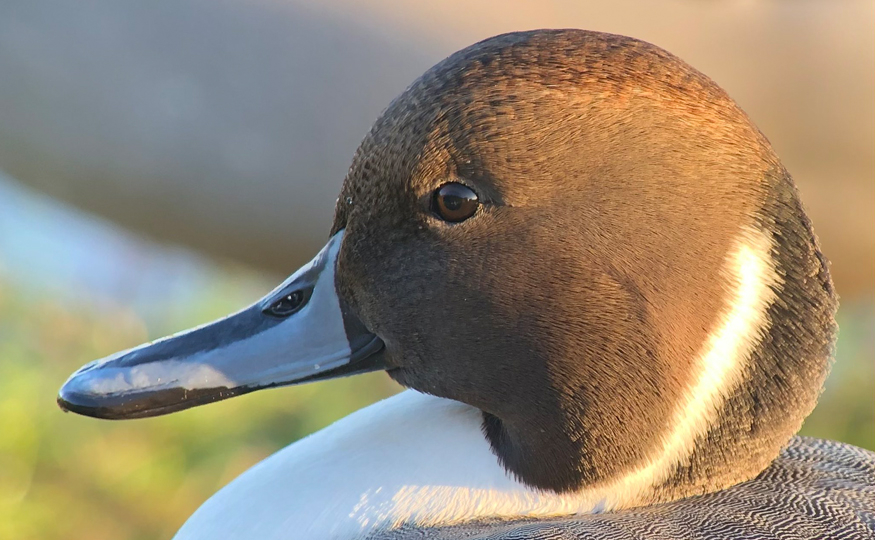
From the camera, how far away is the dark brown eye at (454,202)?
730mm

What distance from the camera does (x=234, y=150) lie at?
7.30 ft

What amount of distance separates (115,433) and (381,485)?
943 mm

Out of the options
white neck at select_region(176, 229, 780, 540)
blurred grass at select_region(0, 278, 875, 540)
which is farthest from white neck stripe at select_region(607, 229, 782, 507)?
blurred grass at select_region(0, 278, 875, 540)

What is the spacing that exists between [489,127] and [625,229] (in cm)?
14

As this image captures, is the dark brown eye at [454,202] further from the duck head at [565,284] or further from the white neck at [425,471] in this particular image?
the white neck at [425,471]

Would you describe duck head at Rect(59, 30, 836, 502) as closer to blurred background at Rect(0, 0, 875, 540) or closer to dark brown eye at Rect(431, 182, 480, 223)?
dark brown eye at Rect(431, 182, 480, 223)

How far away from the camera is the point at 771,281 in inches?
30.4

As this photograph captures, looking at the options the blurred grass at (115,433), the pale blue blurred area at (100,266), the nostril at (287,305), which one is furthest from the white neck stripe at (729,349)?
the pale blue blurred area at (100,266)

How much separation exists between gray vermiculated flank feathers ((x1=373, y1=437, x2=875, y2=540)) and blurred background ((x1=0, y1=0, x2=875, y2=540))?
0.96m

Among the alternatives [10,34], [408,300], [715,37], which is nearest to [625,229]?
[408,300]

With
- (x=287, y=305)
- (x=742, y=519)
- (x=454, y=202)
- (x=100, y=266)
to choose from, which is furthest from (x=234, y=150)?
(x=742, y=519)

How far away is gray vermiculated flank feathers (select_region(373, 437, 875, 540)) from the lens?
2.48 ft

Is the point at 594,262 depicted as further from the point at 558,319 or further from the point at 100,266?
the point at 100,266

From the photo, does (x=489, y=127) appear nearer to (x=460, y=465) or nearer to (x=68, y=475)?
(x=460, y=465)
